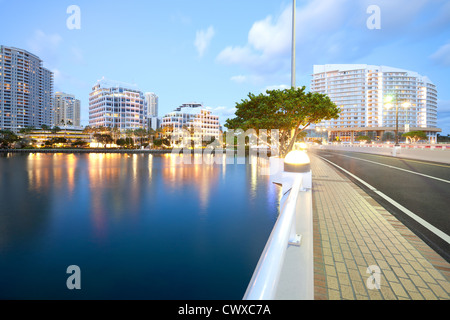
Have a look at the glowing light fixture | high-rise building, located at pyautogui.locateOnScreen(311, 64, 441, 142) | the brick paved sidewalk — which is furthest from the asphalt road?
high-rise building, located at pyautogui.locateOnScreen(311, 64, 441, 142)

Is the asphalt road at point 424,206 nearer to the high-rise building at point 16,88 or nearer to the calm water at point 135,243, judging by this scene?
the calm water at point 135,243

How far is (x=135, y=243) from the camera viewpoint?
8.88 metres

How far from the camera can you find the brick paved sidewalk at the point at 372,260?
Result: 3195 millimetres

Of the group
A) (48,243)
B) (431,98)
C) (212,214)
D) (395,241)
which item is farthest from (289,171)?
(431,98)

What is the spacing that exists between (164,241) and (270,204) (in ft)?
20.8

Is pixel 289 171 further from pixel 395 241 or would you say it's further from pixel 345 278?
pixel 345 278

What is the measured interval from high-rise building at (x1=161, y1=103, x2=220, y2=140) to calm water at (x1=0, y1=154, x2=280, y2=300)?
137 metres

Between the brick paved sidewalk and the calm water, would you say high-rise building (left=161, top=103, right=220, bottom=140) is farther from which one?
the brick paved sidewalk

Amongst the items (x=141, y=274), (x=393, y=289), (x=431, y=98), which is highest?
(x=431, y=98)

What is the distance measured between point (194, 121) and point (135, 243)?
15339 cm

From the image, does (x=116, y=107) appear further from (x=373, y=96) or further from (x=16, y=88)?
(x=373, y=96)

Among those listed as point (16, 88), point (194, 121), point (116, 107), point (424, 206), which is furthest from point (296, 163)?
point (16, 88)

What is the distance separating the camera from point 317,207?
7305 mm
